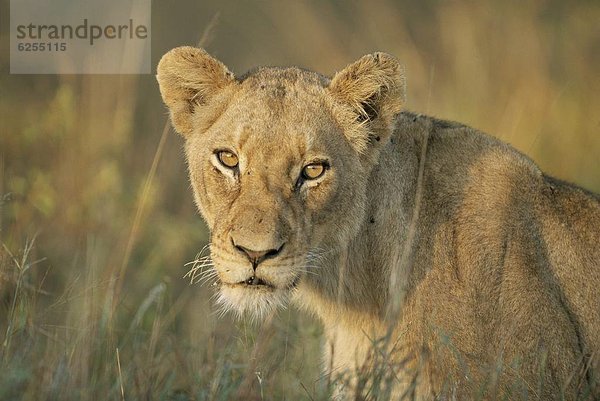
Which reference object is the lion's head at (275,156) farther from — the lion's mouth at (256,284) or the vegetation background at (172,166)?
the vegetation background at (172,166)

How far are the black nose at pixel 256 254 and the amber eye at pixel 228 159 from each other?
1.87 feet

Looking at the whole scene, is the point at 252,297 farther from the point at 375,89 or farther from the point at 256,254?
the point at 375,89

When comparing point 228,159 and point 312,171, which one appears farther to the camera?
point 228,159

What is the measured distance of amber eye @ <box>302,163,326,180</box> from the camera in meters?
5.41

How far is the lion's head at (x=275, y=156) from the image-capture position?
5.14 metres

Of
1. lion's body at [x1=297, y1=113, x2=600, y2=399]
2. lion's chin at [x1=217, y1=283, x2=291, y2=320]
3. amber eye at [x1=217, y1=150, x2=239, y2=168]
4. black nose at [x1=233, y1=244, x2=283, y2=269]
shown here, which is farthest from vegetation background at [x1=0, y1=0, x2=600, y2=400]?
amber eye at [x1=217, y1=150, x2=239, y2=168]

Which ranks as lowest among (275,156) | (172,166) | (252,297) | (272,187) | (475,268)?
(172,166)

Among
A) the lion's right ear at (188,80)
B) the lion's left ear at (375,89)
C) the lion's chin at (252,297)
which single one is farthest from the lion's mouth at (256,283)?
the lion's right ear at (188,80)

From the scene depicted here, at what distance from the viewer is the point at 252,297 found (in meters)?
5.14

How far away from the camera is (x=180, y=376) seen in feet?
18.0

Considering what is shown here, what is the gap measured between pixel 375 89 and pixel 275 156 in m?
0.72

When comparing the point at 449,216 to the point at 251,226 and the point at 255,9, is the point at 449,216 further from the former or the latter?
the point at 255,9

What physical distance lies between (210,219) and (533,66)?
764cm

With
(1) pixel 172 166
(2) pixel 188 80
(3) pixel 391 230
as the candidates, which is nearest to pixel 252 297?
(3) pixel 391 230
